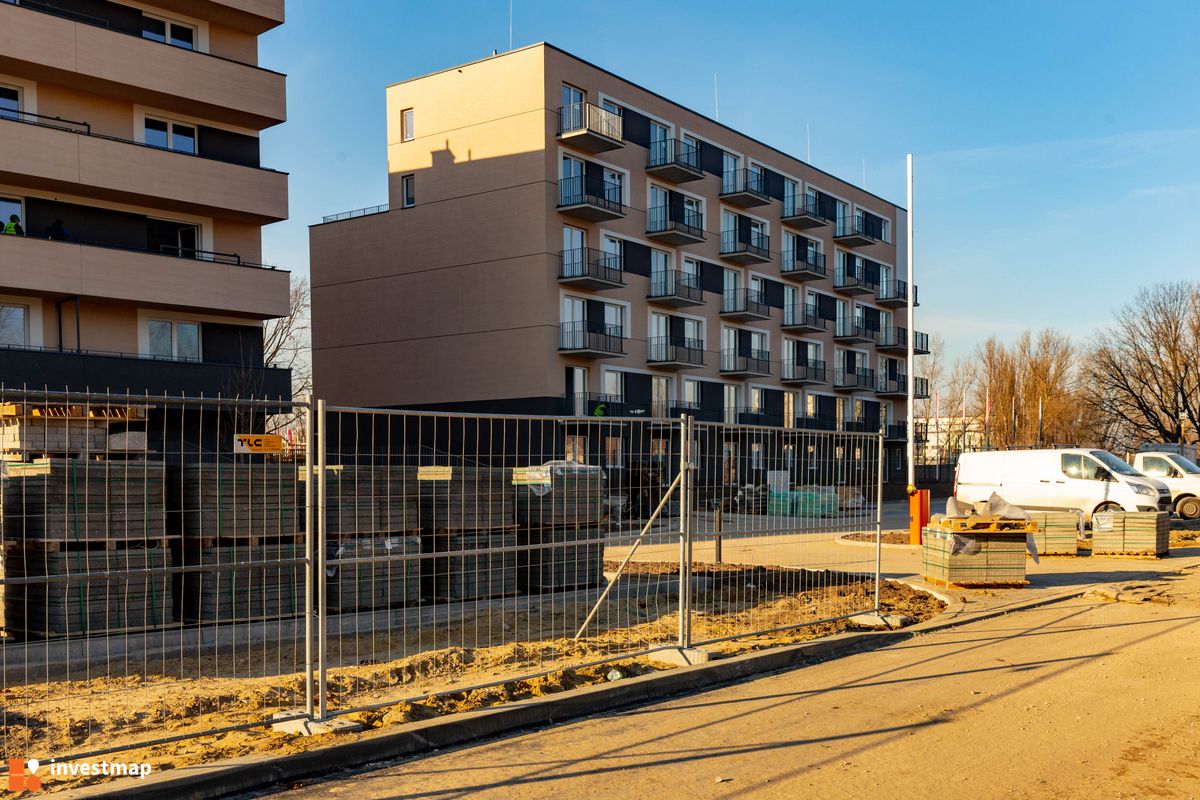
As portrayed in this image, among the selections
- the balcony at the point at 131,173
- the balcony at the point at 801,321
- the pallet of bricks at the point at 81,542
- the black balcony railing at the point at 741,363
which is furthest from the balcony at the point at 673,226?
the pallet of bricks at the point at 81,542

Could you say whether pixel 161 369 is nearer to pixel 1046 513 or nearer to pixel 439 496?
pixel 439 496

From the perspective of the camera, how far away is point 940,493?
53.0 meters

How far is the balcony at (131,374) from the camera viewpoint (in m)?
27.2

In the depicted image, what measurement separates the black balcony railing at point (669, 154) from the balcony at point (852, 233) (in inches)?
739

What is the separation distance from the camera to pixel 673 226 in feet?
164

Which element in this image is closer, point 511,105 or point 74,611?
point 74,611

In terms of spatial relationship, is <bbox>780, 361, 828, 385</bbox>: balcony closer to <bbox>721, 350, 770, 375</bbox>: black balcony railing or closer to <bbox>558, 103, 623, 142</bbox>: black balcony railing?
<bbox>721, 350, 770, 375</bbox>: black balcony railing

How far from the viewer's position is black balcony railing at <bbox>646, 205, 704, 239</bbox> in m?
49.8

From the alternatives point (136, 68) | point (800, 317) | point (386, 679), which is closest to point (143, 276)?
point (136, 68)

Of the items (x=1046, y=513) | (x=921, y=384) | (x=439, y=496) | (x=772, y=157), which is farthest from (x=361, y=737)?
(x=921, y=384)

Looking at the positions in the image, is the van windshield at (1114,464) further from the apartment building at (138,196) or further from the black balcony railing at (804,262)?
the black balcony railing at (804,262)

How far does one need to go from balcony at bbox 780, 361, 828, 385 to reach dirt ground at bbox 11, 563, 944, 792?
46947mm

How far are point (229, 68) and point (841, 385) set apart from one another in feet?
144

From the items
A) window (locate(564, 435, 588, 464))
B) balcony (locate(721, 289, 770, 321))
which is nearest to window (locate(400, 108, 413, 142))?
balcony (locate(721, 289, 770, 321))
